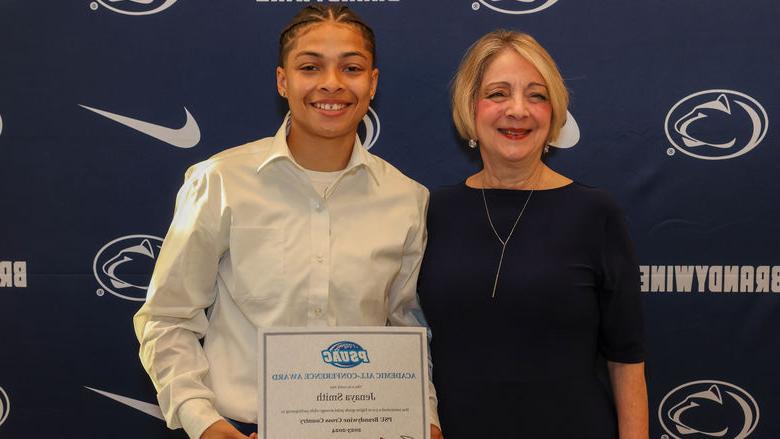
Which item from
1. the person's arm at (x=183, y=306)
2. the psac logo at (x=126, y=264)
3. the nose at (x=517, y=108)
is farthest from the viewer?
the psac logo at (x=126, y=264)

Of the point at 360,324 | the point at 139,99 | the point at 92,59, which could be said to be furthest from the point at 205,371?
the point at 92,59

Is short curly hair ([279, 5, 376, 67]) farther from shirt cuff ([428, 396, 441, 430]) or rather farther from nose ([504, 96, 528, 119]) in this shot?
shirt cuff ([428, 396, 441, 430])

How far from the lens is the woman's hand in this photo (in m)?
1.71

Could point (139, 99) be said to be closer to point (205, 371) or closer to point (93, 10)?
point (93, 10)

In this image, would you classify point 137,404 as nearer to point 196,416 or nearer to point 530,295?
point 196,416

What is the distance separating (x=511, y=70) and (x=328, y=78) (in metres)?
0.51

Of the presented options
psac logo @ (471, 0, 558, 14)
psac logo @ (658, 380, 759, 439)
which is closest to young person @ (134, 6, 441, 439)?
psac logo @ (471, 0, 558, 14)

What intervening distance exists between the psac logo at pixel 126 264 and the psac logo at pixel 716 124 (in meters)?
1.98

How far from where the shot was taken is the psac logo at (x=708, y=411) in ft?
8.54

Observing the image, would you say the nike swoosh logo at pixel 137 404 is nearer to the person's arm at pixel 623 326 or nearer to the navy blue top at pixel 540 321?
the navy blue top at pixel 540 321

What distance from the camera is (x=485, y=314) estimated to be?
1.84 metres

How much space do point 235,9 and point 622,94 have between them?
1.45m

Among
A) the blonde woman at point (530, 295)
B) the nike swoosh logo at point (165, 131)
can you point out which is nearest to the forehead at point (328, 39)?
the blonde woman at point (530, 295)

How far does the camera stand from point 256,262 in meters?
1.83
